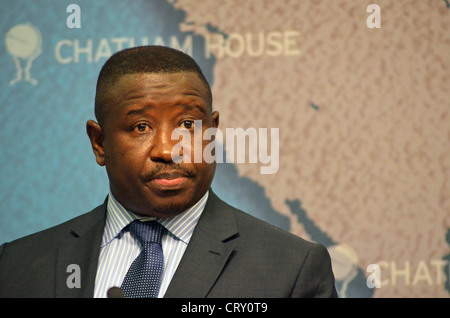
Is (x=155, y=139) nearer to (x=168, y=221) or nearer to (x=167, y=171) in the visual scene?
(x=167, y=171)

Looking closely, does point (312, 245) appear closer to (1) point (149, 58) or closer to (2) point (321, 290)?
(2) point (321, 290)

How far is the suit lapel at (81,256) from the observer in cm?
138

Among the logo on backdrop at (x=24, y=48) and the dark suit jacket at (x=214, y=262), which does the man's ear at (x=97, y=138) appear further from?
the logo on backdrop at (x=24, y=48)

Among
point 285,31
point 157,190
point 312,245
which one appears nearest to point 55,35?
point 285,31

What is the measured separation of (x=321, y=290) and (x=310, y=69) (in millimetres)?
714

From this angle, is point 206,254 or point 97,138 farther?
point 97,138

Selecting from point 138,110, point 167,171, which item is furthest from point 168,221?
point 138,110

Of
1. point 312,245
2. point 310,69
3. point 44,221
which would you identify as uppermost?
point 310,69

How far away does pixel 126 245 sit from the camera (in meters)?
1.45

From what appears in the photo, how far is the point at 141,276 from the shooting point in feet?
4.50

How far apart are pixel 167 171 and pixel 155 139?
63mm
